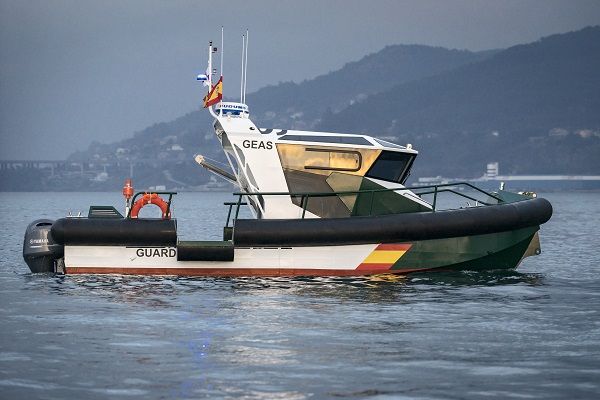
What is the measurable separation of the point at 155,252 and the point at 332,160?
3.50 metres

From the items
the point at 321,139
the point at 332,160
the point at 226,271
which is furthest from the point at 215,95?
the point at 226,271

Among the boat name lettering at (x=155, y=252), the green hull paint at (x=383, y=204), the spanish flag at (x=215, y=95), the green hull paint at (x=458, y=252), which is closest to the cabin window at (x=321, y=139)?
the green hull paint at (x=383, y=204)

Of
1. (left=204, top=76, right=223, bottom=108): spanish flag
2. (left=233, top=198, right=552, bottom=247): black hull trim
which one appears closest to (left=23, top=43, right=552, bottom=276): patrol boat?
(left=233, top=198, right=552, bottom=247): black hull trim

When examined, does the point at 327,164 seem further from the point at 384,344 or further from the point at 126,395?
the point at 126,395

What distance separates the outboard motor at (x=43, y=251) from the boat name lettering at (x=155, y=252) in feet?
5.09

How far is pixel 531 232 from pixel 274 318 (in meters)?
6.54

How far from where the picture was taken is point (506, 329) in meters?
14.1

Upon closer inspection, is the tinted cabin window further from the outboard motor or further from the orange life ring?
the outboard motor

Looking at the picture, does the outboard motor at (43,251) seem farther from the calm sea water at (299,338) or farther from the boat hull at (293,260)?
the boat hull at (293,260)

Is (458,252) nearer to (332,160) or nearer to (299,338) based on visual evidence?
(332,160)

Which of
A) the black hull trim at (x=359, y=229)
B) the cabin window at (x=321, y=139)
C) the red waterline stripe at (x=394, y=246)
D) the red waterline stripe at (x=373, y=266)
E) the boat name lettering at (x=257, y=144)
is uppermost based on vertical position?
the cabin window at (x=321, y=139)

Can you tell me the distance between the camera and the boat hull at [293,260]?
18.8m

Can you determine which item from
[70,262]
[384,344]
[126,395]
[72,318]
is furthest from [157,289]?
[126,395]

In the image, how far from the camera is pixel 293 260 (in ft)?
61.6
